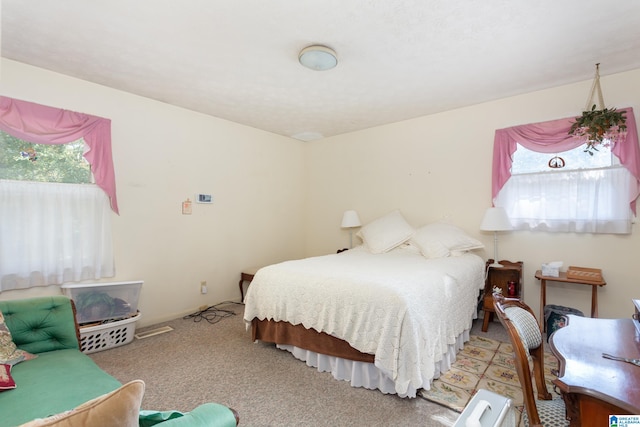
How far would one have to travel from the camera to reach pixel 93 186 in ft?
9.93

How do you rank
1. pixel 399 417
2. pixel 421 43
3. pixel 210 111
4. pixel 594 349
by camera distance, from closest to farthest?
pixel 594 349 → pixel 399 417 → pixel 421 43 → pixel 210 111

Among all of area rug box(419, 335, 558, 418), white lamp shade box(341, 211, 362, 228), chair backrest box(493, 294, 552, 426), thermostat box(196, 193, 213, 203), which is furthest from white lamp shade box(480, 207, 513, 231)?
thermostat box(196, 193, 213, 203)

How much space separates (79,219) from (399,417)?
3270mm

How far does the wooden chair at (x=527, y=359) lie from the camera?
1.26 m

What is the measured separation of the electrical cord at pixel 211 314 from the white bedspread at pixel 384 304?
3.33ft

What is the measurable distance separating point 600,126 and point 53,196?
4979 millimetres

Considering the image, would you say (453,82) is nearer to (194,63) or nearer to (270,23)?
(270,23)

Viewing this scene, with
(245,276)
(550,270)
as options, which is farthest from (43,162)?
(550,270)

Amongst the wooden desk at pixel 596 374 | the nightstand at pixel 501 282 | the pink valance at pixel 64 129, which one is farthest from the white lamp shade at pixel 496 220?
the pink valance at pixel 64 129

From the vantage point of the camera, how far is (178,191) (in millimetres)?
3719

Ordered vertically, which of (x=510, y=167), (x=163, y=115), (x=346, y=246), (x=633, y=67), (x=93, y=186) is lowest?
(x=346, y=246)

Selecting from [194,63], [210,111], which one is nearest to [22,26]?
[194,63]

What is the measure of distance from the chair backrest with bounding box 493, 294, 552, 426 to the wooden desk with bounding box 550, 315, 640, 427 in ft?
0.41

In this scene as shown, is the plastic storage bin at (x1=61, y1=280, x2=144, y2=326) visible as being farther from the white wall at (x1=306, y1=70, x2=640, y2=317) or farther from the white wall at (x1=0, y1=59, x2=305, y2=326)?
the white wall at (x1=306, y1=70, x2=640, y2=317)
